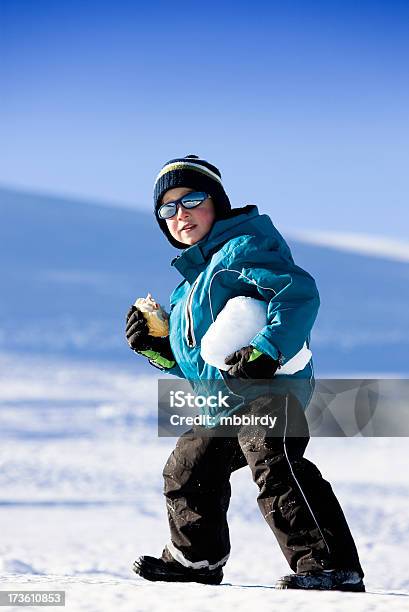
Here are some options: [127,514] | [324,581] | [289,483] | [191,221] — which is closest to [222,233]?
[191,221]

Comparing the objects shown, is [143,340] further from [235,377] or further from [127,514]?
[127,514]

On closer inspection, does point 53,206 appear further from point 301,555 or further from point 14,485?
point 301,555

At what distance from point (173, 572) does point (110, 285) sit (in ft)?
48.9

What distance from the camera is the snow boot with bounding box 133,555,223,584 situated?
2.61 meters

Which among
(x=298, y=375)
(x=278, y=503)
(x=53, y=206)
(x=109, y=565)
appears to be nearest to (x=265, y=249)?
(x=298, y=375)

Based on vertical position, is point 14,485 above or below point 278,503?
above

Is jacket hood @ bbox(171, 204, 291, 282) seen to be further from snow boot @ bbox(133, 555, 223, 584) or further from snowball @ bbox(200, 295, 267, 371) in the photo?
snow boot @ bbox(133, 555, 223, 584)

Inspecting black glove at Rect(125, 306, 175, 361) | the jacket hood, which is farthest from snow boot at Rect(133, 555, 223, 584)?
the jacket hood

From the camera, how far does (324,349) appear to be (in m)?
12.1

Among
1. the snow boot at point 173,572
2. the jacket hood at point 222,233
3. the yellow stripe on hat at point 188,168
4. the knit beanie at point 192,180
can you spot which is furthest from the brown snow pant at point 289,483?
the yellow stripe on hat at point 188,168

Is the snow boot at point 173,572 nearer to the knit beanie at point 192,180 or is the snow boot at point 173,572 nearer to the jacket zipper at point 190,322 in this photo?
the jacket zipper at point 190,322

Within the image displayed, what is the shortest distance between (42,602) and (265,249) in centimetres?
109

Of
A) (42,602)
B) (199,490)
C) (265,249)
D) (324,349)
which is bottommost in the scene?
(42,602)

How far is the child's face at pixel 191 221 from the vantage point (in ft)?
8.75
